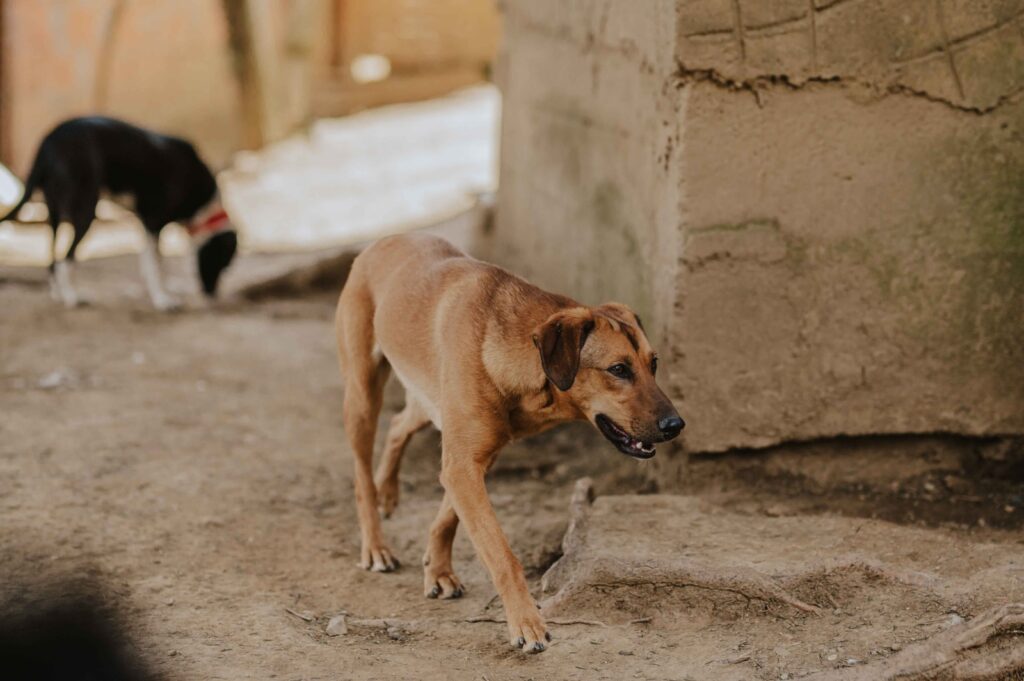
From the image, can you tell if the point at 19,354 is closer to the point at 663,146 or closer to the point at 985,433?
the point at 663,146

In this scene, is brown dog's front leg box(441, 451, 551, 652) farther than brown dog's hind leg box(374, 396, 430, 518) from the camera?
No

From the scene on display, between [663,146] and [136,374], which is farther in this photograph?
[136,374]

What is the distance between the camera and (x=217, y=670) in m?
3.76

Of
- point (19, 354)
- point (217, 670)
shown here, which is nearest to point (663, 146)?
point (217, 670)

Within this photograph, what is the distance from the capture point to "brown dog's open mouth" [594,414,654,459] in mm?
3910

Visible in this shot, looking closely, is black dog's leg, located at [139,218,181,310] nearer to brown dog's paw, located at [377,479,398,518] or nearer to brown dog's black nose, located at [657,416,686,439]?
brown dog's paw, located at [377,479,398,518]

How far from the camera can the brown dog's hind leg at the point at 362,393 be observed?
488cm

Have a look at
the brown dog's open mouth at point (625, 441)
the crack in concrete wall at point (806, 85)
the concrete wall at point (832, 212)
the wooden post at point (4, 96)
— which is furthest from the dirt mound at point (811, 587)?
the wooden post at point (4, 96)

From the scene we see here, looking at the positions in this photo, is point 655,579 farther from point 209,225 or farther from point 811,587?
point 209,225

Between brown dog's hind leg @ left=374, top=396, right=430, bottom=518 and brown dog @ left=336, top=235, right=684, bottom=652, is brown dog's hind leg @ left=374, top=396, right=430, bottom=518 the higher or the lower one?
the lower one

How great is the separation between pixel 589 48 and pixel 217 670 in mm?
3391

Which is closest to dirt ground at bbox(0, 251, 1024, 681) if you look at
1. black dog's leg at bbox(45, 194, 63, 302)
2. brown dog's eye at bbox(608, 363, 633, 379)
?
brown dog's eye at bbox(608, 363, 633, 379)

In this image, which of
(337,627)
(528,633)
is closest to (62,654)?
(528,633)

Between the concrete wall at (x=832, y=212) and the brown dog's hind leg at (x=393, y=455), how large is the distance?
1.04 m
